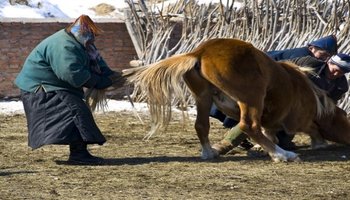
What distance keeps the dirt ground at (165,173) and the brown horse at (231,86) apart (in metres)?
0.37

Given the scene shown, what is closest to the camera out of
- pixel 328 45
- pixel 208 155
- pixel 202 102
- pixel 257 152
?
pixel 202 102

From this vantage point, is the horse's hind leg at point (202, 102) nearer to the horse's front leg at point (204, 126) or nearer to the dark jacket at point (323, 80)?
the horse's front leg at point (204, 126)

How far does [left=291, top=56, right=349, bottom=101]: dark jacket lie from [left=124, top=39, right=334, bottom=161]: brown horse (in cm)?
31

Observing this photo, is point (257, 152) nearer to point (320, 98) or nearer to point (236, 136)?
point (236, 136)

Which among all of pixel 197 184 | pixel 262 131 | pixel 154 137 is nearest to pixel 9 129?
pixel 154 137

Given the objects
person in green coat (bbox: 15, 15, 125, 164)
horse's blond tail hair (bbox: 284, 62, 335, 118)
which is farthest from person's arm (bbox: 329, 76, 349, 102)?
person in green coat (bbox: 15, 15, 125, 164)

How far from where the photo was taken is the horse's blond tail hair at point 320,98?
29.3ft

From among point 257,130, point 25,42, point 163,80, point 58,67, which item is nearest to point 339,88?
point 257,130

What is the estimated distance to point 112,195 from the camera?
6.93 meters

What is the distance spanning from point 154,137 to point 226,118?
128 centimetres

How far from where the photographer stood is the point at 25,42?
48.0 feet

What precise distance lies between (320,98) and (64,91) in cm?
237

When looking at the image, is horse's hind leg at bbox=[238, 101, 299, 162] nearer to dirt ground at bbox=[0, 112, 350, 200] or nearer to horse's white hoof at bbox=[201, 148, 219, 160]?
dirt ground at bbox=[0, 112, 350, 200]

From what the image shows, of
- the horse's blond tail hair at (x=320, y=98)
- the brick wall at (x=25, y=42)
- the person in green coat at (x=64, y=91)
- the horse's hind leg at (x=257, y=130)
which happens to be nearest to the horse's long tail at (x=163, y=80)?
the person in green coat at (x=64, y=91)
